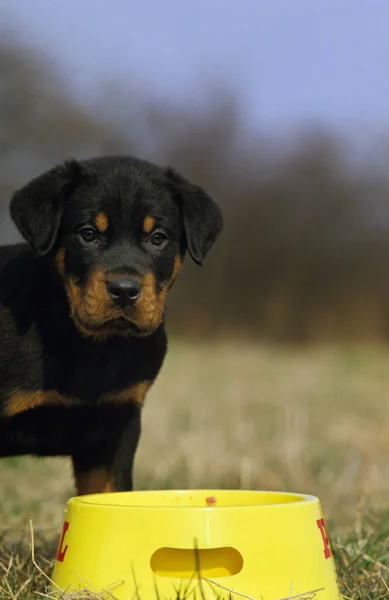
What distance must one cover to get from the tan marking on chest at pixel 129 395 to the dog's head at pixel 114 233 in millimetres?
177

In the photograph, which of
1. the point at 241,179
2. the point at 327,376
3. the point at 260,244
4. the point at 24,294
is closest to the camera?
the point at 24,294

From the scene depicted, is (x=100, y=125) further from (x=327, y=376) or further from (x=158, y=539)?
(x=158, y=539)

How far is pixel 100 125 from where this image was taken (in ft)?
28.5

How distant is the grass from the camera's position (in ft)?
9.72

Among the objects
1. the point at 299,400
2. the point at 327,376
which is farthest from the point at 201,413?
the point at 327,376

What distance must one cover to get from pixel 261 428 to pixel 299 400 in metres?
1.01

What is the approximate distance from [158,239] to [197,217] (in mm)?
188

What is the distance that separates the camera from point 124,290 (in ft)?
8.73

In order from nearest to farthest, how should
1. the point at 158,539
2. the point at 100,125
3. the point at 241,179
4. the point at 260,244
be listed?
1. the point at 158,539
2. the point at 100,125
3. the point at 241,179
4. the point at 260,244

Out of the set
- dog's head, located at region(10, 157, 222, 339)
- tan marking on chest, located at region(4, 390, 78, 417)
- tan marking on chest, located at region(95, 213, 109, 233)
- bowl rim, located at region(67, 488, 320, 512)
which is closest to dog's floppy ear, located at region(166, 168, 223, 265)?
dog's head, located at region(10, 157, 222, 339)

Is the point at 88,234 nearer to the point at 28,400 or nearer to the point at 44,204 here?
the point at 44,204

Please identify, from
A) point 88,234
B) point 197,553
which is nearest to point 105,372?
point 88,234

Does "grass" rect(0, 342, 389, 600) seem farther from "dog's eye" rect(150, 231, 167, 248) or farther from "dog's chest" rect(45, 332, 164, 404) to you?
"dog's eye" rect(150, 231, 167, 248)

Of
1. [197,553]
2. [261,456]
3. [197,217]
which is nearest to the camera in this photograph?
[197,553]
